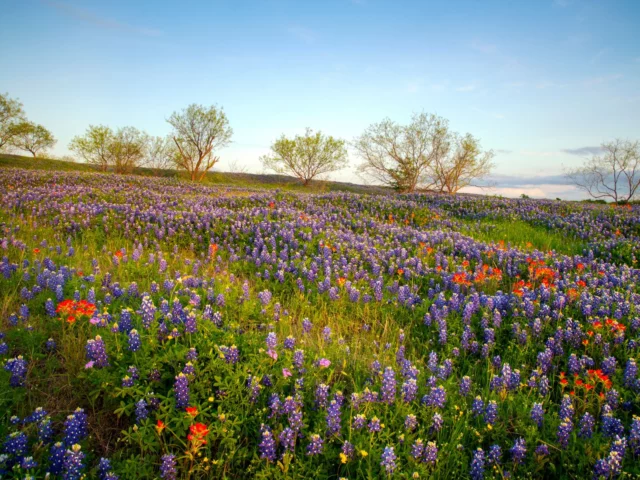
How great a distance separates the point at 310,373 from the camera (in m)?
3.87

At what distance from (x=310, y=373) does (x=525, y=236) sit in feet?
37.0

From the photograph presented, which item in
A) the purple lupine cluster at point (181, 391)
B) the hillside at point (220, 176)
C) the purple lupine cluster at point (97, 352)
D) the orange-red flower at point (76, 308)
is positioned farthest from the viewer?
the hillside at point (220, 176)

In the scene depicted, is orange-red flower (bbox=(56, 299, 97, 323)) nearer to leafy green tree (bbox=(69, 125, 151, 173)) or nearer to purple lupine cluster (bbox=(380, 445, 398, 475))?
purple lupine cluster (bbox=(380, 445, 398, 475))

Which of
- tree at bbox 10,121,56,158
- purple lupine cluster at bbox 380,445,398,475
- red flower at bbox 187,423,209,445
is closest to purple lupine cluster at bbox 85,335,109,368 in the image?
red flower at bbox 187,423,209,445

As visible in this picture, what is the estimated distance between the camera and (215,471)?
3.09 metres

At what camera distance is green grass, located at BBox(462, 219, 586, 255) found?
1147 centimetres

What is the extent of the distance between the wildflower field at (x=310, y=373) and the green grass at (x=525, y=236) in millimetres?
3559

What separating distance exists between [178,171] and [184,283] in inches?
1940

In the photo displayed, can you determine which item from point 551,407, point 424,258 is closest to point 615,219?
point 424,258

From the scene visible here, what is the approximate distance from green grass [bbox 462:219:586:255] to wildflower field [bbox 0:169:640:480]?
11.7 ft

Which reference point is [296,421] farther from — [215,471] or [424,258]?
[424,258]

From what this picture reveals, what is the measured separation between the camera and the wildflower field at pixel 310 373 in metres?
3.09

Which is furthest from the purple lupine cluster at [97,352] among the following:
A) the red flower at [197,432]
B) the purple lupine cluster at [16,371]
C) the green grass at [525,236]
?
the green grass at [525,236]

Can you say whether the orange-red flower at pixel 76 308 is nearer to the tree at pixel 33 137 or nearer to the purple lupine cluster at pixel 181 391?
the purple lupine cluster at pixel 181 391
